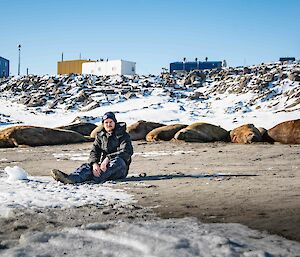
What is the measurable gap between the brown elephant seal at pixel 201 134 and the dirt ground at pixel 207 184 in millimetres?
982

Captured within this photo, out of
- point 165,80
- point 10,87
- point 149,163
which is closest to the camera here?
point 149,163

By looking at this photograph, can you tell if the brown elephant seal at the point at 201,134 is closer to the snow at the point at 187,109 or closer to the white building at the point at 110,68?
the snow at the point at 187,109

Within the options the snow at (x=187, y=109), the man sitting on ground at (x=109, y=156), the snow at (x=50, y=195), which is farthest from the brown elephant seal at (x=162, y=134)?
the snow at (x=50, y=195)

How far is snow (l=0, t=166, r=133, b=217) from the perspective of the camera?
4.16m

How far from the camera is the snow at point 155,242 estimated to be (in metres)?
2.65

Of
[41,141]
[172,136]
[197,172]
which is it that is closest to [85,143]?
[41,141]

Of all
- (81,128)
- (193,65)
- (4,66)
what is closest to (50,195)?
(81,128)

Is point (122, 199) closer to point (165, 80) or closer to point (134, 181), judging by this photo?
point (134, 181)

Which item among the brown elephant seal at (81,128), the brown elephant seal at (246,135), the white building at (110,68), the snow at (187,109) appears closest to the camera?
the brown elephant seal at (246,135)

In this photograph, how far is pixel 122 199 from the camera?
4496 mm

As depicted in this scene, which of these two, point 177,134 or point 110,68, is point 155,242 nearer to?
point 177,134

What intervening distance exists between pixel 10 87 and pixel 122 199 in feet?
101

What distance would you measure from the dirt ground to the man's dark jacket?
18.1 inches

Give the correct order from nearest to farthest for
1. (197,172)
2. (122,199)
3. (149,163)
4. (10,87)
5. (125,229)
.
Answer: (125,229)
(122,199)
(197,172)
(149,163)
(10,87)
